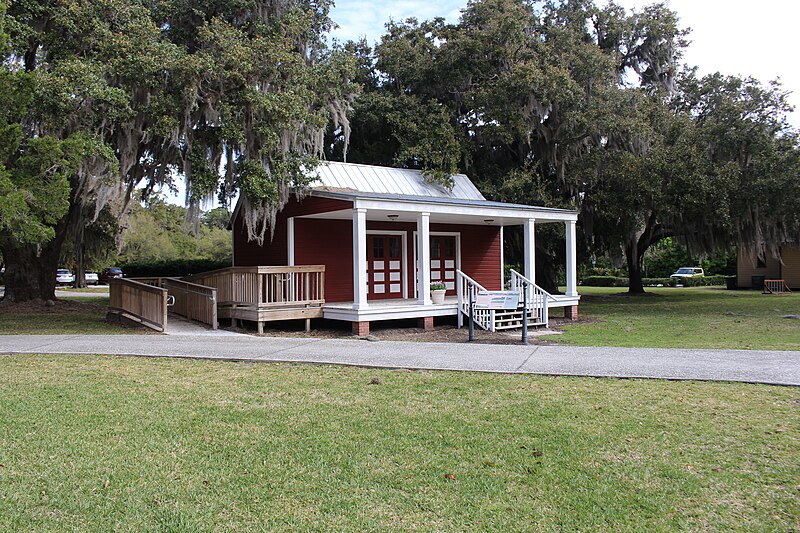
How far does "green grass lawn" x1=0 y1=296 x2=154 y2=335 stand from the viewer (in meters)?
14.4

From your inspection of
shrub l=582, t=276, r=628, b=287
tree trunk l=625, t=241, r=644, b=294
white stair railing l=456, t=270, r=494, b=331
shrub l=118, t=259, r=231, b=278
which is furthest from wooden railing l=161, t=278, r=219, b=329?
shrub l=582, t=276, r=628, b=287

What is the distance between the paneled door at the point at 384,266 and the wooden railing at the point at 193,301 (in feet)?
13.9

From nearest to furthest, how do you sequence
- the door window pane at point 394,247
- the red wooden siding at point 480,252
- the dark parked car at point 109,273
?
1. the door window pane at point 394,247
2. the red wooden siding at point 480,252
3. the dark parked car at point 109,273

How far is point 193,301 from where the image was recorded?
53.4 feet

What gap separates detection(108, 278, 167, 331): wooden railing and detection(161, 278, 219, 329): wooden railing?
1.14 metres

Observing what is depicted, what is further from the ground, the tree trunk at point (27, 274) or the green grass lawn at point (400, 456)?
the tree trunk at point (27, 274)

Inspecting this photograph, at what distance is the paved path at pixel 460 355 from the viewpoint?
8461mm

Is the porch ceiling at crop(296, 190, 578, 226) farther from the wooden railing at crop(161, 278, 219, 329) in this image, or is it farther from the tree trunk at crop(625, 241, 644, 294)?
the tree trunk at crop(625, 241, 644, 294)

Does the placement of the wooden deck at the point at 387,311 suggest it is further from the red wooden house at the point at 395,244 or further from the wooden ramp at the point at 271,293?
the wooden ramp at the point at 271,293

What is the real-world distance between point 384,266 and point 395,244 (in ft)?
2.34

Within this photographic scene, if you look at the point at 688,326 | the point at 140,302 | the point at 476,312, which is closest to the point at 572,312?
the point at 688,326

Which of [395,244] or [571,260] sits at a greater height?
[395,244]

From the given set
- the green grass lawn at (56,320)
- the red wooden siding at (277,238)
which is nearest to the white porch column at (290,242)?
the red wooden siding at (277,238)

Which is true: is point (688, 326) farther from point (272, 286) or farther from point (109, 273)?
point (109, 273)
